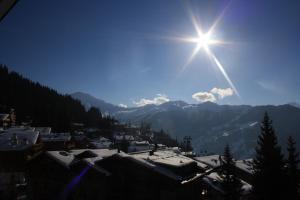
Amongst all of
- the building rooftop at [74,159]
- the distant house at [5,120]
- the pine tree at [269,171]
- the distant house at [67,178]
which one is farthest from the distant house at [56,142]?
the pine tree at [269,171]

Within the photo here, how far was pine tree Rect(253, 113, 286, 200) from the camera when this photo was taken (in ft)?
85.9

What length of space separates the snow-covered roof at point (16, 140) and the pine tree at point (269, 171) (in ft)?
109

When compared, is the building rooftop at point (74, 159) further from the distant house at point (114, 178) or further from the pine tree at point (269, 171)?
the pine tree at point (269, 171)

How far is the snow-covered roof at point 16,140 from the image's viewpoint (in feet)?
136

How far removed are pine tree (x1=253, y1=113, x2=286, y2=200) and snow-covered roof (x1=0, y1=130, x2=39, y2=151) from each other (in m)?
33.3

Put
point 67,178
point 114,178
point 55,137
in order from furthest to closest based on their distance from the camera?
point 55,137 → point 67,178 → point 114,178

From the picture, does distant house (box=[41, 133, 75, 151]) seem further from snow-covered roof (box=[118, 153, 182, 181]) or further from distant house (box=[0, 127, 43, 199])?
snow-covered roof (box=[118, 153, 182, 181])

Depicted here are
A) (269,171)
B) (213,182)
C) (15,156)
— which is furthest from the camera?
(15,156)

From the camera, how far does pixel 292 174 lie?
3350 centimetres

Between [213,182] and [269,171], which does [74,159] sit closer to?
[269,171]

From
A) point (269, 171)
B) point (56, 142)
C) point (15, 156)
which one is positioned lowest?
point (15, 156)

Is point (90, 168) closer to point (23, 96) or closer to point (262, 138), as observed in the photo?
point (262, 138)

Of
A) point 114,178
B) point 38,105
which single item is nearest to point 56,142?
point 114,178

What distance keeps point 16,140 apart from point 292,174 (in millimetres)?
39996
